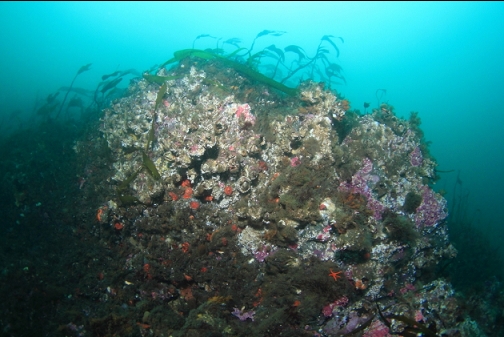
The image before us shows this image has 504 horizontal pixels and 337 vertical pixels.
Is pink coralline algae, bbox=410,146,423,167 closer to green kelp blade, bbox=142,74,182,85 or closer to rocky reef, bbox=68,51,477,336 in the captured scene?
rocky reef, bbox=68,51,477,336

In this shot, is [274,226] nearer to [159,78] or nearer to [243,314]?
[243,314]

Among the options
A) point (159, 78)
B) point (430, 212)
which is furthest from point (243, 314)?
point (159, 78)

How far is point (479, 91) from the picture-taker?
7575cm

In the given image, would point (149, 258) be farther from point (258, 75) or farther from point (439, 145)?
point (439, 145)

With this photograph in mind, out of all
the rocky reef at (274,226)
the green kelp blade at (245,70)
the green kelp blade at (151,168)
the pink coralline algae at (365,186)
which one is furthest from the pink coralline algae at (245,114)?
the pink coralline algae at (365,186)

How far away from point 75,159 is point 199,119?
397 centimetres

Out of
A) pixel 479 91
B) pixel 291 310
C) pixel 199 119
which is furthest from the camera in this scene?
pixel 479 91

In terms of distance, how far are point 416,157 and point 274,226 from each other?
4179 millimetres

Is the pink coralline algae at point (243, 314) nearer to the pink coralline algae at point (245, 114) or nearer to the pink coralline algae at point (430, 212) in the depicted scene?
the pink coralline algae at point (245, 114)

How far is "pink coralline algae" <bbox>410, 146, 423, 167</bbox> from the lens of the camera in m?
5.94

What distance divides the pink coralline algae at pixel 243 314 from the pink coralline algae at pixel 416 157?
4.98 m

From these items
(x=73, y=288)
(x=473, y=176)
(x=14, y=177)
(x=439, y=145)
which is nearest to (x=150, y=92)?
(x=14, y=177)

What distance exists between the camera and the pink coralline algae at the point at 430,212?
16.2 ft

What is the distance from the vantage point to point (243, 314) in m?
3.90
